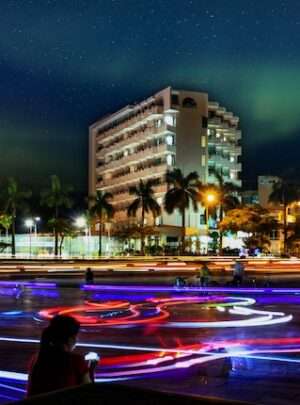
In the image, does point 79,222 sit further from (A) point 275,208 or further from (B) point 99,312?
(B) point 99,312

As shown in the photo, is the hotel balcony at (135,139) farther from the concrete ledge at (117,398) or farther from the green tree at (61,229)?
the concrete ledge at (117,398)

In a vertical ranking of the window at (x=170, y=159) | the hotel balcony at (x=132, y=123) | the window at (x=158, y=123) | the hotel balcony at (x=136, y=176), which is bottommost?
the hotel balcony at (x=136, y=176)

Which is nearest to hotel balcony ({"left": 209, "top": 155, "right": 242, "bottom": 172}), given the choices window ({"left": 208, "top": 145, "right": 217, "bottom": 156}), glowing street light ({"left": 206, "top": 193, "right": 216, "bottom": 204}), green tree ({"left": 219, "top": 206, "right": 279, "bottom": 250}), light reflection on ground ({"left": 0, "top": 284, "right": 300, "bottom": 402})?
window ({"left": 208, "top": 145, "right": 217, "bottom": 156})

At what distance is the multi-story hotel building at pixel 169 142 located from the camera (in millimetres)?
126000

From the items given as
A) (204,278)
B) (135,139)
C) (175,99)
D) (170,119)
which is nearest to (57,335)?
(204,278)

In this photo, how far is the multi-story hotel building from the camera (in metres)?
126

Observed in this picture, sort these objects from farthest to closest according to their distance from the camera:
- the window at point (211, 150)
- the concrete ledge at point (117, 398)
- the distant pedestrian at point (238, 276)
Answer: the window at point (211, 150), the distant pedestrian at point (238, 276), the concrete ledge at point (117, 398)

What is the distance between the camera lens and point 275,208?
12581cm

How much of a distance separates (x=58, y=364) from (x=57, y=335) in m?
0.27

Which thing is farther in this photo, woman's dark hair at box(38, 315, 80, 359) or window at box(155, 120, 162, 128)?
window at box(155, 120, 162, 128)

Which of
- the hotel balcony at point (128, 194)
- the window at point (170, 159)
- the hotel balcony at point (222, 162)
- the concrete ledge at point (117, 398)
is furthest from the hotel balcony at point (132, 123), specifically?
the concrete ledge at point (117, 398)

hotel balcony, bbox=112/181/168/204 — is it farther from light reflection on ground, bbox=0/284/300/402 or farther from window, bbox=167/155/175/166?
light reflection on ground, bbox=0/284/300/402

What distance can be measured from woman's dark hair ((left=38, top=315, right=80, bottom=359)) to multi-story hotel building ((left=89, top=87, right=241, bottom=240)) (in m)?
119

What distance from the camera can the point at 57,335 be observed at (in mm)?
Answer: 5590
